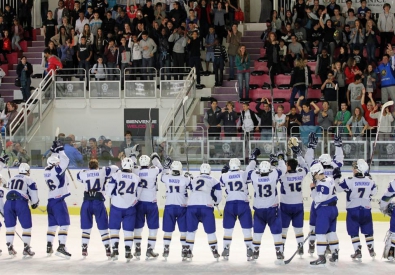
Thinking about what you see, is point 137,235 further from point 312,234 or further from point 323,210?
point 323,210

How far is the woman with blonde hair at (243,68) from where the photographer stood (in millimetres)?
23422

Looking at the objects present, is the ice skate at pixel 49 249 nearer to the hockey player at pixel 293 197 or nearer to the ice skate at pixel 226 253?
the ice skate at pixel 226 253

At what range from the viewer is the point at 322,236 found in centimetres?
1495

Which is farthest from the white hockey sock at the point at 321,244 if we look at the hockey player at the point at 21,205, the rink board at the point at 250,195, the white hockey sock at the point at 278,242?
the rink board at the point at 250,195

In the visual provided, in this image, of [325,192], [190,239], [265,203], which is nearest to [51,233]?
[190,239]

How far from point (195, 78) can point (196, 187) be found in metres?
8.52

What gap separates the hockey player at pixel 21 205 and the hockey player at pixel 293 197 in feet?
13.2

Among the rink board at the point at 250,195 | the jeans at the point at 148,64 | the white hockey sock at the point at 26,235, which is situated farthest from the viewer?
the jeans at the point at 148,64

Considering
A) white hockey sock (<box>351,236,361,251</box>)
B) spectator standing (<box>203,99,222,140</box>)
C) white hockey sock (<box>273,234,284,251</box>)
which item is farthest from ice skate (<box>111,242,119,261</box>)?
spectator standing (<box>203,99,222,140</box>)

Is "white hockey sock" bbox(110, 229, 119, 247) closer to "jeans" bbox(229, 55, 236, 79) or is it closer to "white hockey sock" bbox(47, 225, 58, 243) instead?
"white hockey sock" bbox(47, 225, 58, 243)

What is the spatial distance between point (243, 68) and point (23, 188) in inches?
344

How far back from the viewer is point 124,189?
1557 centimetres

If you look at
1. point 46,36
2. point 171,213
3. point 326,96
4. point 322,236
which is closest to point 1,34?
point 46,36

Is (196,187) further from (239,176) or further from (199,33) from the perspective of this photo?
(199,33)
